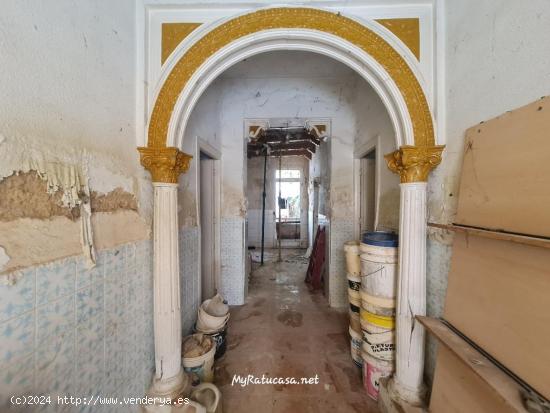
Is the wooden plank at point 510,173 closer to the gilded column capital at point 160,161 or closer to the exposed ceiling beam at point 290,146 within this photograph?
the gilded column capital at point 160,161

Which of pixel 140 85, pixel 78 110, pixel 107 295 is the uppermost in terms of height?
pixel 140 85

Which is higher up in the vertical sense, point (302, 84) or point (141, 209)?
point (302, 84)

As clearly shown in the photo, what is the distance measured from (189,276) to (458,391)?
212 cm

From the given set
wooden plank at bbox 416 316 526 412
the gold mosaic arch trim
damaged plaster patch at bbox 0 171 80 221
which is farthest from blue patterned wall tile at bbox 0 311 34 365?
wooden plank at bbox 416 316 526 412

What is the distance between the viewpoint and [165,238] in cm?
146

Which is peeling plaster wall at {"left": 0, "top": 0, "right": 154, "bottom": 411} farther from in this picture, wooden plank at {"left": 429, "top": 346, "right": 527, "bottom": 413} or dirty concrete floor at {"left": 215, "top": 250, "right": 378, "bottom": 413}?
wooden plank at {"left": 429, "top": 346, "right": 527, "bottom": 413}

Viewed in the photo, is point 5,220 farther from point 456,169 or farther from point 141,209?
point 456,169

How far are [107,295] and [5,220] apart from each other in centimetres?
61

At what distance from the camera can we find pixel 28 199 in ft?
2.72

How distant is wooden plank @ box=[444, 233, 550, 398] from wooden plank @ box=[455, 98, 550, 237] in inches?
4.0

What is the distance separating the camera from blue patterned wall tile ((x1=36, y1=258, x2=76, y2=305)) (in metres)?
→ 0.87

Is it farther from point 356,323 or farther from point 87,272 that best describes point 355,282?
point 87,272

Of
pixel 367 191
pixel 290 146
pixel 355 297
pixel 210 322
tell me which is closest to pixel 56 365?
pixel 210 322

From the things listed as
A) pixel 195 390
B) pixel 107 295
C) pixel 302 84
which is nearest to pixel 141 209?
pixel 107 295
